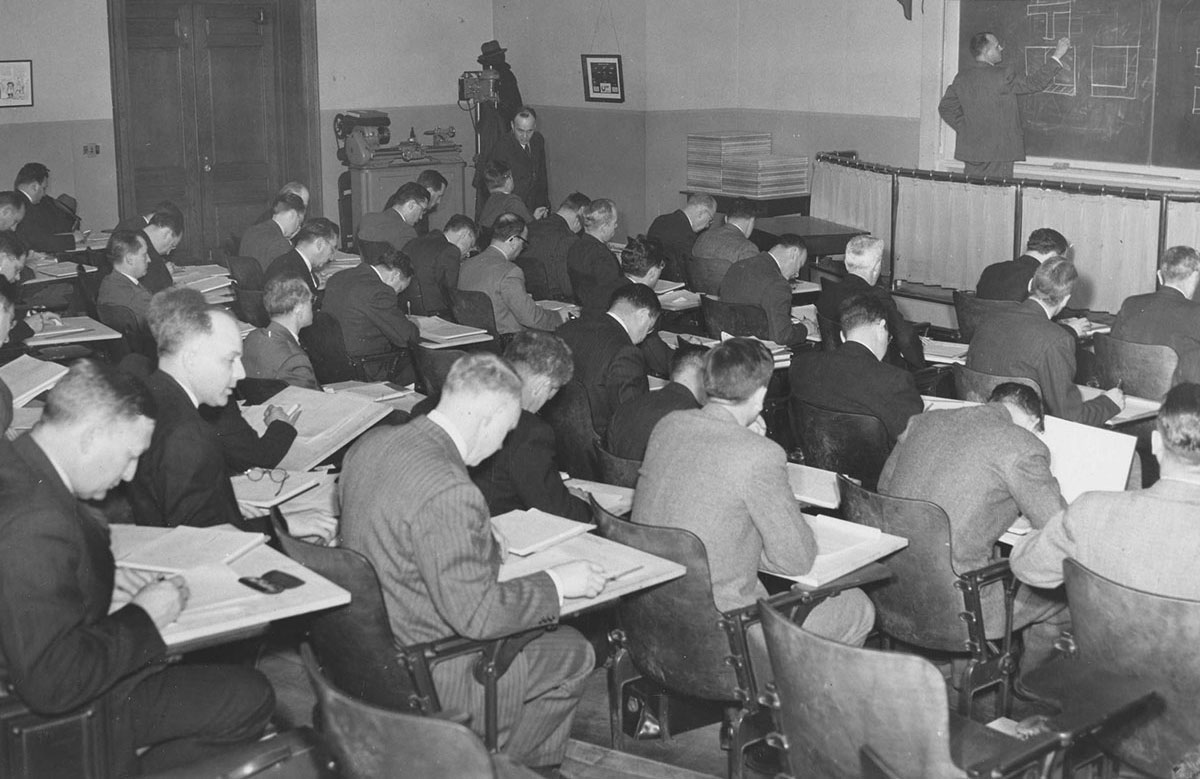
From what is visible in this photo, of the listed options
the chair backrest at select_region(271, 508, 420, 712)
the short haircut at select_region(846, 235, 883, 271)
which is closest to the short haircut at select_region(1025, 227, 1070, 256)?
the short haircut at select_region(846, 235, 883, 271)

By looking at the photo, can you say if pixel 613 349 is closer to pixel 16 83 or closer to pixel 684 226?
pixel 684 226

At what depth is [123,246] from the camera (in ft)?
24.6

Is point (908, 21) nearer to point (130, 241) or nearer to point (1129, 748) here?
point (130, 241)

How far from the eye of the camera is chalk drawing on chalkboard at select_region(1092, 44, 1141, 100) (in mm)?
9742

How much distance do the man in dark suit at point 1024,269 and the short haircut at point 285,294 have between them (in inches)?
147

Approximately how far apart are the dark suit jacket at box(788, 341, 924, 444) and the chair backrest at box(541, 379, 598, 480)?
0.83m

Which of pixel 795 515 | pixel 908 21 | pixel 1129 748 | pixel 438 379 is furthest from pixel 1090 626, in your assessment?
pixel 908 21

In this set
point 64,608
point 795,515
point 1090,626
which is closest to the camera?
point 64,608

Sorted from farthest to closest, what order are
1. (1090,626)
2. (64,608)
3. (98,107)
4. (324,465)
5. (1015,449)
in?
(98,107)
(324,465)
(1015,449)
(1090,626)
(64,608)

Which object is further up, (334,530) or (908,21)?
(908,21)

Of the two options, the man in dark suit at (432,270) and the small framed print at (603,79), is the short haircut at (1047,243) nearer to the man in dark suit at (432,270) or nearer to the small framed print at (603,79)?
the man in dark suit at (432,270)

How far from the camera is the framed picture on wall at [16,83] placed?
460 inches

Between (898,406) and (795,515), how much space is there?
1.73m

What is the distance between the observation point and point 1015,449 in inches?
156
